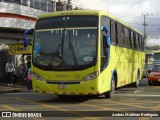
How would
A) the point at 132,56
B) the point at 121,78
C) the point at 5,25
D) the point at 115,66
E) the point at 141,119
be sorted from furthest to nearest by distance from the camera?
the point at 5,25 < the point at 132,56 < the point at 121,78 < the point at 115,66 < the point at 141,119

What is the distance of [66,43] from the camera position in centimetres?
1591

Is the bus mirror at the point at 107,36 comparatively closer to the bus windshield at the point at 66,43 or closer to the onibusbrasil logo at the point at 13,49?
the bus windshield at the point at 66,43

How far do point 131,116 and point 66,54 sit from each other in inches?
174

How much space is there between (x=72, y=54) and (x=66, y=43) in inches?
19.5

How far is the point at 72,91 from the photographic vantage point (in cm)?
1569

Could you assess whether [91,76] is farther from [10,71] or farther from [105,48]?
[10,71]

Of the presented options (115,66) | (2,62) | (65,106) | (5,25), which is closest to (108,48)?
(115,66)

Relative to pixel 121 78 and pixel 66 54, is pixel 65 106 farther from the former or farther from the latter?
pixel 121 78

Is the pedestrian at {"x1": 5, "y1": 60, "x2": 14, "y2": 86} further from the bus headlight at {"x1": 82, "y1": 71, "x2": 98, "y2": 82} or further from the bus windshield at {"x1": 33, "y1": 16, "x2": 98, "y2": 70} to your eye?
the bus headlight at {"x1": 82, "y1": 71, "x2": 98, "y2": 82}

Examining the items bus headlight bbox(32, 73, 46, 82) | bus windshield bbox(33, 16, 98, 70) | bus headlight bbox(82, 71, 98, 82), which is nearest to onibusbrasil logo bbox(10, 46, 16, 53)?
bus windshield bbox(33, 16, 98, 70)

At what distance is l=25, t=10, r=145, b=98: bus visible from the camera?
15.6m

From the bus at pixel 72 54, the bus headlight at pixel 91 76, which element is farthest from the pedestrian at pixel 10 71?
the bus headlight at pixel 91 76

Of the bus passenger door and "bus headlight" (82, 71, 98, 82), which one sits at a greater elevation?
the bus passenger door

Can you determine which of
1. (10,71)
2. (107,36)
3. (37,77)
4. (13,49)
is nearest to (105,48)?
(107,36)
